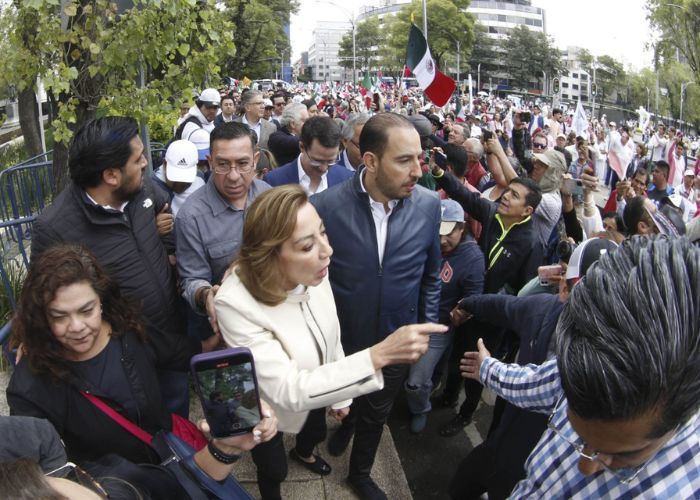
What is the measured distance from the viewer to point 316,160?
13.1 ft

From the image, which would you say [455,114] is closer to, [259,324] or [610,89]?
[259,324]

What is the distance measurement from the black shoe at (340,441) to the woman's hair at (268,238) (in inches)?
67.0

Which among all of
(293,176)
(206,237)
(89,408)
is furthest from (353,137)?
(89,408)

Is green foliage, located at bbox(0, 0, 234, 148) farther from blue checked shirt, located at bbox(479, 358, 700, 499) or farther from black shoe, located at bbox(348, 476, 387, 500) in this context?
blue checked shirt, located at bbox(479, 358, 700, 499)

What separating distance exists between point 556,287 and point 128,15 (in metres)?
3.14

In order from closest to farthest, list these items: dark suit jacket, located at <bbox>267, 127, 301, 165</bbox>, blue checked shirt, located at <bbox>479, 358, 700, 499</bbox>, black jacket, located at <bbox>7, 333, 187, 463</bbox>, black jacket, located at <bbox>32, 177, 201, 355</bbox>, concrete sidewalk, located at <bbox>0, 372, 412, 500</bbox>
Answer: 1. blue checked shirt, located at <bbox>479, 358, 700, 499</bbox>
2. black jacket, located at <bbox>7, 333, 187, 463</bbox>
3. black jacket, located at <bbox>32, 177, 201, 355</bbox>
4. concrete sidewalk, located at <bbox>0, 372, 412, 500</bbox>
5. dark suit jacket, located at <bbox>267, 127, 301, 165</bbox>

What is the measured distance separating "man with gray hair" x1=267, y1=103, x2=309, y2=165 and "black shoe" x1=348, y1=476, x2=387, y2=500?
3.81 m

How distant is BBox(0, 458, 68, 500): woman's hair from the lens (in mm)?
1041

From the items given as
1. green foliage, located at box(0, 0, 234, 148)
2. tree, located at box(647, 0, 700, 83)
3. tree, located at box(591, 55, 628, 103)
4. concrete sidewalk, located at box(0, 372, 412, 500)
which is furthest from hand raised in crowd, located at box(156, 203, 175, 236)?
tree, located at box(591, 55, 628, 103)

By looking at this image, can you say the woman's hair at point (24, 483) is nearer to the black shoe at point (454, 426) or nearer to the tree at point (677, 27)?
the black shoe at point (454, 426)

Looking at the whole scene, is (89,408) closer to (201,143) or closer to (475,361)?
(475,361)

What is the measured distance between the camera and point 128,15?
12.1ft

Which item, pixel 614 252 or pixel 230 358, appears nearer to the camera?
pixel 614 252

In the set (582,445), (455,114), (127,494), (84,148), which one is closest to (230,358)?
(127,494)
